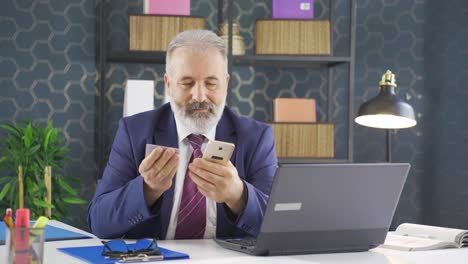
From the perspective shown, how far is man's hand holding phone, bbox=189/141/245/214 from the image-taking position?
2.13 meters

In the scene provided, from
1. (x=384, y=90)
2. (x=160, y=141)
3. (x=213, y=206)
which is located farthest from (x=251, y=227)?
(x=384, y=90)

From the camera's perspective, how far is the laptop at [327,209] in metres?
1.94

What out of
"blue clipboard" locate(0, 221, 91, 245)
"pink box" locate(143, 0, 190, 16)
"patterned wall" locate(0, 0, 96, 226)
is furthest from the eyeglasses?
"patterned wall" locate(0, 0, 96, 226)

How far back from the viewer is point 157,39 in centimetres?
423

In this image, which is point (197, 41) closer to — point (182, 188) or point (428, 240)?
point (182, 188)

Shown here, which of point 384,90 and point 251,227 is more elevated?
point 384,90

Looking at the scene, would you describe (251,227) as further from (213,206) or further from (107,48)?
(107,48)

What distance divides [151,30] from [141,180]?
2052mm

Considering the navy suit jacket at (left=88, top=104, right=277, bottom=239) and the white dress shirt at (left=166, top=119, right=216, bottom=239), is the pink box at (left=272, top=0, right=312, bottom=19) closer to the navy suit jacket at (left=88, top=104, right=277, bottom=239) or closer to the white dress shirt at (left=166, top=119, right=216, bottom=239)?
the navy suit jacket at (left=88, top=104, right=277, bottom=239)

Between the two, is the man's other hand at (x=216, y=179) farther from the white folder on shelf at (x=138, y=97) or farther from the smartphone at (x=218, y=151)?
the white folder on shelf at (x=138, y=97)

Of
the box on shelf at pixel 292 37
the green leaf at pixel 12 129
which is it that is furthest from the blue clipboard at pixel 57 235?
the box on shelf at pixel 292 37

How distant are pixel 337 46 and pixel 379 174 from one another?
9.25ft

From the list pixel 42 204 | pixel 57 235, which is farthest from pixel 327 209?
pixel 42 204

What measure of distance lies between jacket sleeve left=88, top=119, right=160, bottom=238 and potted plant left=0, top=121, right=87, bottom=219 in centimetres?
153
